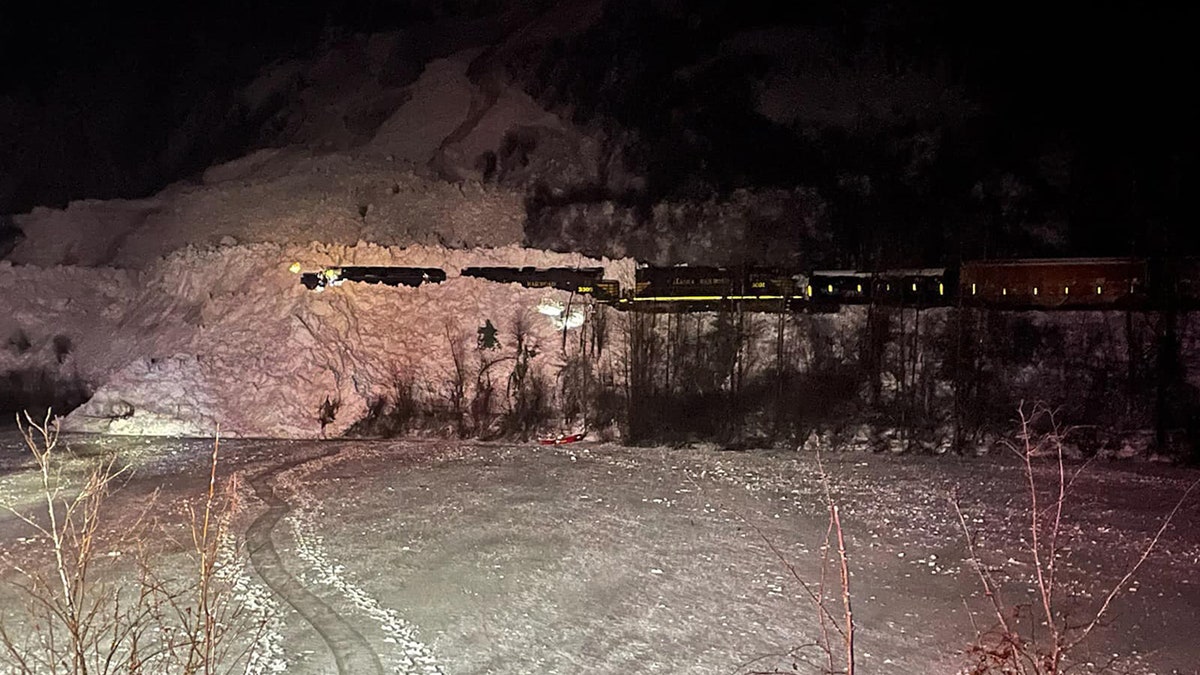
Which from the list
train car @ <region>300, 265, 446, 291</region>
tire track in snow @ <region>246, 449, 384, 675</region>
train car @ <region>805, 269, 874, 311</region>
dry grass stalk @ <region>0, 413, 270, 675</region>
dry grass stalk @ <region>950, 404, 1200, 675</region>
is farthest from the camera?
train car @ <region>300, 265, 446, 291</region>

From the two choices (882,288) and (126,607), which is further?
(882,288)


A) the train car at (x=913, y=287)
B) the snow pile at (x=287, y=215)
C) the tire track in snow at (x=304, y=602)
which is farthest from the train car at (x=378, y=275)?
the train car at (x=913, y=287)

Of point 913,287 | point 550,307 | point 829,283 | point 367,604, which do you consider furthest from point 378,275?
point 367,604

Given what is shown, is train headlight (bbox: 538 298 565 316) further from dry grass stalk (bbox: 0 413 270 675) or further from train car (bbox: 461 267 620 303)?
dry grass stalk (bbox: 0 413 270 675)

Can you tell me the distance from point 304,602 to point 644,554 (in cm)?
367

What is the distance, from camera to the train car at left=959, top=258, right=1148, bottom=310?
18.1 m

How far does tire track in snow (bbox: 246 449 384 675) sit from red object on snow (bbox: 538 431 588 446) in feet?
18.2

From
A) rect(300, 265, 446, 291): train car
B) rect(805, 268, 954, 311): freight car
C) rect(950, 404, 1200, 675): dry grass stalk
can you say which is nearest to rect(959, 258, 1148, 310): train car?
rect(805, 268, 954, 311): freight car

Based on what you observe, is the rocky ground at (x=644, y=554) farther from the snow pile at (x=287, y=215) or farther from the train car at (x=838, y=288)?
the snow pile at (x=287, y=215)

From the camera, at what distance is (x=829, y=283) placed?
19000 millimetres

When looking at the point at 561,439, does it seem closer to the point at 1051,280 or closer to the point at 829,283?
the point at 829,283

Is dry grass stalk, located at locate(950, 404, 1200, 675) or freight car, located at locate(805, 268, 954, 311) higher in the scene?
freight car, located at locate(805, 268, 954, 311)

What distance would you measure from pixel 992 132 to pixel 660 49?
10884 mm

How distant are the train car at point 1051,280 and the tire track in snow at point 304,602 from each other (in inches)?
572
